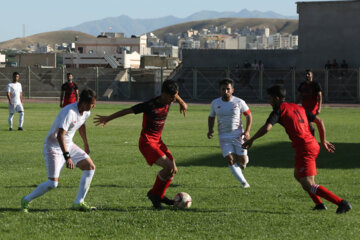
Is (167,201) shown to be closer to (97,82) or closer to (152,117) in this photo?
(152,117)

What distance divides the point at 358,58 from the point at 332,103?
655 centimetres

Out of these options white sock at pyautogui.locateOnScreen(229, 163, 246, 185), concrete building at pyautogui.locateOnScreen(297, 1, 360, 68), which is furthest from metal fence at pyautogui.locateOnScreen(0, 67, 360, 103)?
white sock at pyautogui.locateOnScreen(229, 163, 246, 185)

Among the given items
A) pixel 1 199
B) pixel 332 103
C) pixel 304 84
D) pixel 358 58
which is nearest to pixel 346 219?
pixel 1 199

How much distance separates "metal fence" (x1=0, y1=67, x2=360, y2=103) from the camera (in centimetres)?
4991

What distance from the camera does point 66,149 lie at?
8.70 m

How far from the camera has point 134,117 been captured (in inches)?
1261

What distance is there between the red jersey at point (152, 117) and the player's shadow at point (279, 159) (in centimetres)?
559

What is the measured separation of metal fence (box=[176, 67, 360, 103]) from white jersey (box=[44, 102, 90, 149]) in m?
41.3

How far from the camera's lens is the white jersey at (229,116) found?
1171 centimetres

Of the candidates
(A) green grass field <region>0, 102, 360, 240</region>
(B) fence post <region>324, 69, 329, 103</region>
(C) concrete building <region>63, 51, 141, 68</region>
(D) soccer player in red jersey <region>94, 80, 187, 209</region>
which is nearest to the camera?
(A) green grass field <region>0, 102, 360, 240</region>

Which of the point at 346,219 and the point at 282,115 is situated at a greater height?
the point at 282,115

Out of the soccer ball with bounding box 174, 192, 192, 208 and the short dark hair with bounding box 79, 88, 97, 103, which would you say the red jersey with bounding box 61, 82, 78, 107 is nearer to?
the soccer ball with bounding box 174, 192, 192, 208

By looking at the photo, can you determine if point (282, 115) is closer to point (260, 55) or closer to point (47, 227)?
point (47, 227)

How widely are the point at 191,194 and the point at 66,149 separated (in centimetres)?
286
